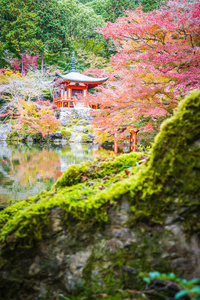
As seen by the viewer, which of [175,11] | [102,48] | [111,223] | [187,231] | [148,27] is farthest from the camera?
[102,48]

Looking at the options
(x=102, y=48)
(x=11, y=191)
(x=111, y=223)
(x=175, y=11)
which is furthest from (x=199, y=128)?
(x=102, y=48)

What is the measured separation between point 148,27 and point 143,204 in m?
4.82

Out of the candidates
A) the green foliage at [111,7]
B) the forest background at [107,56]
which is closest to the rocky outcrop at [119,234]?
the forest background at [107,56]

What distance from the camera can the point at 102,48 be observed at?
24.7 meters

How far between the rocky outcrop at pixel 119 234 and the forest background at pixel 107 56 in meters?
3.53

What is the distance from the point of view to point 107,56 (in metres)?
25.0

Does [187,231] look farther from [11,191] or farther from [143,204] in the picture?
[11,191]

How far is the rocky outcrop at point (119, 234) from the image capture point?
0.93 meters

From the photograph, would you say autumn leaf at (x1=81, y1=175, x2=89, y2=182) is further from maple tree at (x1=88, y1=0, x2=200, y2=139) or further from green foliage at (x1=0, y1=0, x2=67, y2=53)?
green foliage at (x1=0, y1=0, x2=67, y2=53)

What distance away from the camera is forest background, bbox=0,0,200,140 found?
4.32 metres

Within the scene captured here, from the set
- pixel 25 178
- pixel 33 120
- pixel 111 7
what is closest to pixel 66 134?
pixel 33 120

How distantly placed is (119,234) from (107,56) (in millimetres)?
26953

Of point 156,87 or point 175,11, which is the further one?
point 156,87

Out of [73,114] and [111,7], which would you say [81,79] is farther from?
[111,7]
